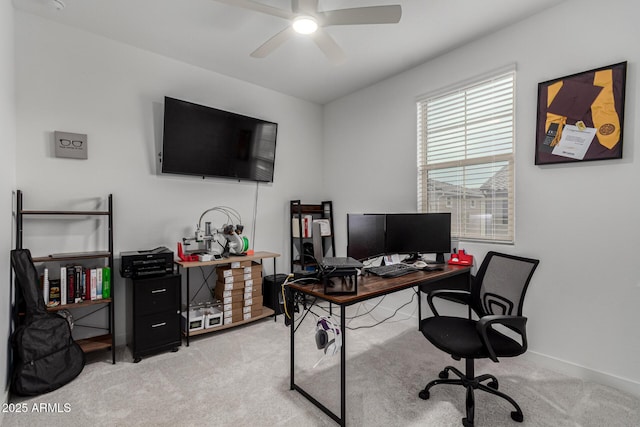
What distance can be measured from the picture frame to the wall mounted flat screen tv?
113 inches

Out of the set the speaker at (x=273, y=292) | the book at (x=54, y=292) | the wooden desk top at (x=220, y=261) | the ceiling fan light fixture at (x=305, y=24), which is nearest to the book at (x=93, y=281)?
the book at (x=54, y=292)

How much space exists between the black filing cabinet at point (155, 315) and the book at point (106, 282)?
173 mm

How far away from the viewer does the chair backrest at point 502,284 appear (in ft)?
6.56

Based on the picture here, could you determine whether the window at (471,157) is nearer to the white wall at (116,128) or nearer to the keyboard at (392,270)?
the keyboard at (392,270)

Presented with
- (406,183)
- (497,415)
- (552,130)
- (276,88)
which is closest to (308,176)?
(276,88)

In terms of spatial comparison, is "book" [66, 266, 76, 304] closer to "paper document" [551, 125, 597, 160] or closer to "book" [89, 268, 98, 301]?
"book" [89, 268, 98, 301]

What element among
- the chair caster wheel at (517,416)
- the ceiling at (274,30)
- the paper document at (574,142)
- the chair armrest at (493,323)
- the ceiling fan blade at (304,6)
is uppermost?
the ceiling at (274,30)

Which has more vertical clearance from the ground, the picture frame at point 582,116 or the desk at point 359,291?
the picture frame at point 582,116

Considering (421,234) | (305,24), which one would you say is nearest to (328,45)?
(305,24)

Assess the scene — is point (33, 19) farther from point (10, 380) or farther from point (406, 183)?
point (406, 183)

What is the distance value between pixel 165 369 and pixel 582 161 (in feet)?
11.7

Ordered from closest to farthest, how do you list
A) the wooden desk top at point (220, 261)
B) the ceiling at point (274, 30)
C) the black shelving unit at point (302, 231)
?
1. the ceiling at point (274, 30)
2. the wooden desk top at point (220, 261)
3. the black shelving unit at point (302, 231)

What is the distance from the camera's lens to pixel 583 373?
232 centimetres

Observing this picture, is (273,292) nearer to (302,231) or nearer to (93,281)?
(302,231)
